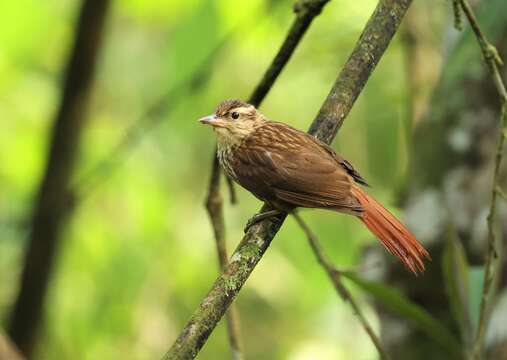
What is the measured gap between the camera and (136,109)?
18.8 feet

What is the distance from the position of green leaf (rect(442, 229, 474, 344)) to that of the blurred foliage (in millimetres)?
1397

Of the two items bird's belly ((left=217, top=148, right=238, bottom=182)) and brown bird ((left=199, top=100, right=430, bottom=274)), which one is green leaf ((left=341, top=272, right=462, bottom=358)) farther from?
bird's belly ((left=217, top=148, right=238, bottom=182))

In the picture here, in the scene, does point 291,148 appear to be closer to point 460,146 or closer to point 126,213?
point 460,146

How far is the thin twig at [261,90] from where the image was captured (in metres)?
2.89

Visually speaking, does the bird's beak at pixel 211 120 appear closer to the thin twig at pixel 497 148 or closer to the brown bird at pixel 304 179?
the brown bird at pixel 304 179

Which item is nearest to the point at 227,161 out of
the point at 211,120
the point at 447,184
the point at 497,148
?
the point at 211,120

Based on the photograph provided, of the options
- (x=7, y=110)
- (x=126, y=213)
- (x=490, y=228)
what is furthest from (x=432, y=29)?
(x=490, y=228)

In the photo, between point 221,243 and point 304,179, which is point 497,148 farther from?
point 221,243

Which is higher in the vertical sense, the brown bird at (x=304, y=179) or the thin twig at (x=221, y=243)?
the brown bird at (x=304, y=179)

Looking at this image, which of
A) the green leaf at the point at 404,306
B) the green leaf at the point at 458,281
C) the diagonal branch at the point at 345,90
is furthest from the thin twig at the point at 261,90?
the green leaf at the point at 458,281

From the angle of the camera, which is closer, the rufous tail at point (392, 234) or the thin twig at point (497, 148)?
the thin twig at point (497, 148)

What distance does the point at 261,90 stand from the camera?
3.06 meters

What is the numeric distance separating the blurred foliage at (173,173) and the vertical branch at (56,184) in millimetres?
145

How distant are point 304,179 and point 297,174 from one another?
4 centimetres
